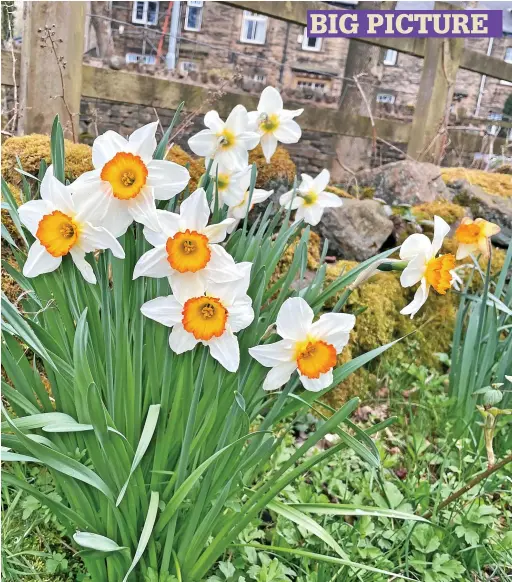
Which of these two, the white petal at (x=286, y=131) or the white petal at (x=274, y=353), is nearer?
the white petal at (x=274, y=353)

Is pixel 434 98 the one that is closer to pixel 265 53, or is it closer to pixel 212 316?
pixel 212 316

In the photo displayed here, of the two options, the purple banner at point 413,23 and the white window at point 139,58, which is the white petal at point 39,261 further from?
the white window at point 139,58

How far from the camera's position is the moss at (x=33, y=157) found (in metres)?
1.79

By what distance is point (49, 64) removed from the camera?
2.27 m

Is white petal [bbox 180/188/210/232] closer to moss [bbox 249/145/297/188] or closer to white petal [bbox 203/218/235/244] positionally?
white petal [bbox 203/218/235/244]

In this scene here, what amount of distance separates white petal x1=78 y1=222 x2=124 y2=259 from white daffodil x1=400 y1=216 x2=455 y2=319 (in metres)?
0.47

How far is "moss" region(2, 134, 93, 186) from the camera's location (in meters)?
1.79

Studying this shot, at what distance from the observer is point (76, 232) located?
78 centimetres

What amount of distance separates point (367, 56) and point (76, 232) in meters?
7.55

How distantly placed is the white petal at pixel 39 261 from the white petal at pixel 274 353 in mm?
320

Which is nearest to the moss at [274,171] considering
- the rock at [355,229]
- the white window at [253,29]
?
the rock at [355,229]

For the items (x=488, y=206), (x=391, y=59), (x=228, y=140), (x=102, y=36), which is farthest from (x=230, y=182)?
(x=391, y=59)

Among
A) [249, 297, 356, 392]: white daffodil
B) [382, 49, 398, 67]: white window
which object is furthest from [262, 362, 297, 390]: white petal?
[382, 49, 398, 67]: white window

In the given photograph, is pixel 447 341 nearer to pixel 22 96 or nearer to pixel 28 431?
pixel 28 431
